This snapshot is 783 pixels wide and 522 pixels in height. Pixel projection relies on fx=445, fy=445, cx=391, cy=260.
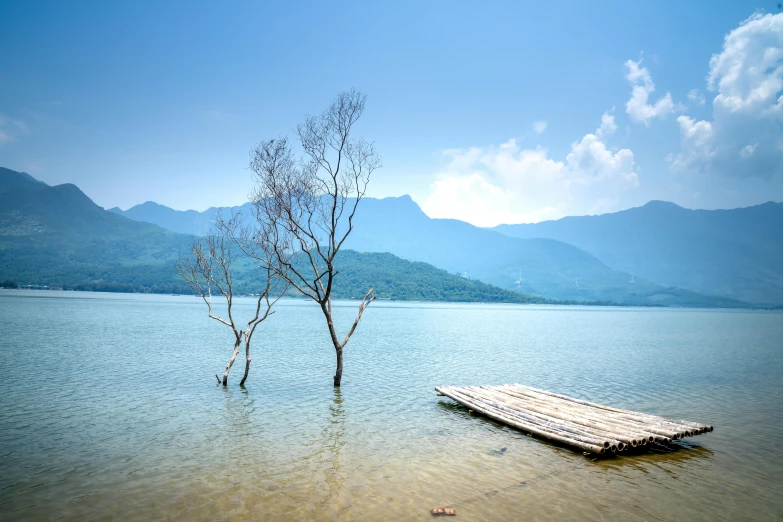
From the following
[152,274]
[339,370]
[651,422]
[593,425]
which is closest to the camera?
[593,425]

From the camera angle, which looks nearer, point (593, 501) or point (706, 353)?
point (593, 501)

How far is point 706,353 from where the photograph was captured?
40.1 m

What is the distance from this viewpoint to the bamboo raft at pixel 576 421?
37.9 ft

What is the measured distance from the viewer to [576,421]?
13188 millimetres

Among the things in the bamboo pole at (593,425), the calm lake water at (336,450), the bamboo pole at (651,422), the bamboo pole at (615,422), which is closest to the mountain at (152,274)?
the calm lake water at (336,450)

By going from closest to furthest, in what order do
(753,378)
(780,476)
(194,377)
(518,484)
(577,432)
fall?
1. (518,484)
2. (780,476)
3. (577,432)
4. (194,377)
5. (753,378)

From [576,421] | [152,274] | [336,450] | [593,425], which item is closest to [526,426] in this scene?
[576,421]

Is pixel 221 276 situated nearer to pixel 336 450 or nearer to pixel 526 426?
pixel 336 450

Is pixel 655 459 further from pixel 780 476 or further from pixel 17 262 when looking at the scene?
pixel 17 262

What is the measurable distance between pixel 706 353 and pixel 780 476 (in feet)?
115

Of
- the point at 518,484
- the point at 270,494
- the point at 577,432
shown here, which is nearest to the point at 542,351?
the point at 577,432

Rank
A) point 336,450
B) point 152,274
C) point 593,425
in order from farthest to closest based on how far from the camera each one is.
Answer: point 152,274, point 593,425, point 336,450

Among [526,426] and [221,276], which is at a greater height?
[221,276]

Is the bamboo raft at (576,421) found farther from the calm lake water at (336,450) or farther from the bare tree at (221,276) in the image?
the bare tree at (221,276)
